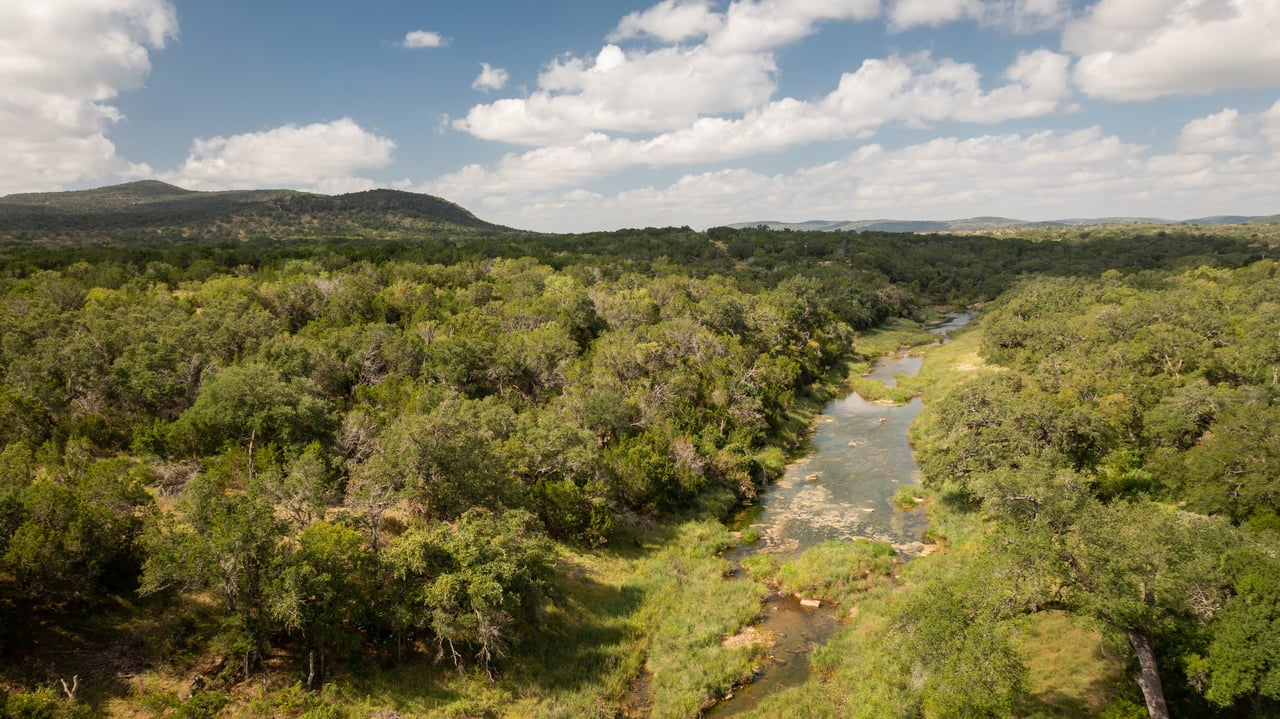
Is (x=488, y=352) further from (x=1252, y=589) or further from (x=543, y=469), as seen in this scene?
(x=1252, y=589)

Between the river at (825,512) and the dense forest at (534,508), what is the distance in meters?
1.31

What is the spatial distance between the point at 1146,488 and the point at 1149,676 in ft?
76.3

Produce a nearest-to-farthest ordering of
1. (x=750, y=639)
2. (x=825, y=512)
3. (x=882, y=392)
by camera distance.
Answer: (x=750, y=639), (x=825, y=512), (x=882, y=392)

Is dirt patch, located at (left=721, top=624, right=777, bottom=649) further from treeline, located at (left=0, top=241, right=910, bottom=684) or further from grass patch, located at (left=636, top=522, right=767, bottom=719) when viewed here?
treeline, located at (left=0, top=241, right=910, bottom=684)

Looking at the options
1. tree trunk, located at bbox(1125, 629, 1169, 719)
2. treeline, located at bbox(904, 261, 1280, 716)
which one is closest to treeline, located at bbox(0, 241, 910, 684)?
treeline, located at bbox(904, 261, 1280, 716)

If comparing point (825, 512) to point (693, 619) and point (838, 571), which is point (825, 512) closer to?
point (838, 571)

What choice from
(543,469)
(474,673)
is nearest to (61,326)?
(543,469)

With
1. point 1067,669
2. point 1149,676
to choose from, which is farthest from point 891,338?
point 1149,676

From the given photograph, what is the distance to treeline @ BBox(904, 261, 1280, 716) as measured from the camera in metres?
19.2

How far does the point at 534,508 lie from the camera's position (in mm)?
34656

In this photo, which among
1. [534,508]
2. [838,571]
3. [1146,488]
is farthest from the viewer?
[1146,488]

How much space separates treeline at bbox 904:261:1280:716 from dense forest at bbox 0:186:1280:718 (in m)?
0.15

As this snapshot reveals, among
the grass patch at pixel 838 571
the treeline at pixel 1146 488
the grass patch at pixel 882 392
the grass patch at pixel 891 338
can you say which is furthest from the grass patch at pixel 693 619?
the grass patch at pixel 891 338

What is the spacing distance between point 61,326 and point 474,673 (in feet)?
155
